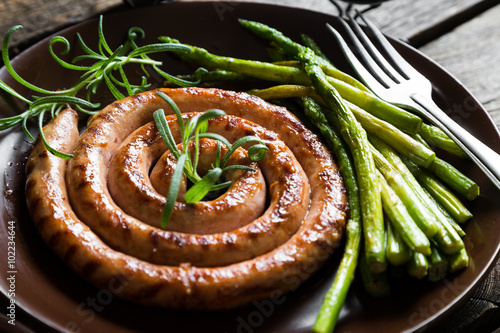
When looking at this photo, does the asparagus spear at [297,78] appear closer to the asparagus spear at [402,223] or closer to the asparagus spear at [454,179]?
the asparagus spear at [454,179]

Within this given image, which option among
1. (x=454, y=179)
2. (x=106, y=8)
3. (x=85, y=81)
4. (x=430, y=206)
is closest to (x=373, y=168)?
(x=430, y=206)

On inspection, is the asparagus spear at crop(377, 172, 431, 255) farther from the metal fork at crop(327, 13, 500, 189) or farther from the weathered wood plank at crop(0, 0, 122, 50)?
the weathered wood plank at crop(0, 0, 122, 50)

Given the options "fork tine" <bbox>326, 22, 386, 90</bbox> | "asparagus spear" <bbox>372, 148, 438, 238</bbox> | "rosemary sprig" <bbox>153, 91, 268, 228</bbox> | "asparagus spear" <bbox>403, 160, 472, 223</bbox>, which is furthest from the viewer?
"fork tine" <bbox>326, 22, 386, 90</bbox>

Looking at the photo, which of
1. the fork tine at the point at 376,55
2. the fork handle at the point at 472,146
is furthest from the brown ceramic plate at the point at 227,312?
the fork tine at the point at 376,55

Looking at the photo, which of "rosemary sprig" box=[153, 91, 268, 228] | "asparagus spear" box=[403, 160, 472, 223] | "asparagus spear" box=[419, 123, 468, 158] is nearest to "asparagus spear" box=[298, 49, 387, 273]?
"asparagus spear" box=[403, 160, 472, 223]

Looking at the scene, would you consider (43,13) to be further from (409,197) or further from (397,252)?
(397,252)

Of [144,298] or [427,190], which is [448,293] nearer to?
[427,190]

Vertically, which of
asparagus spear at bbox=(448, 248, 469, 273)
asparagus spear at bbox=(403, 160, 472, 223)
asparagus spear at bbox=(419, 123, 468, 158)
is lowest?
asparagus spear at bbox=(448, 248, 469, 273)

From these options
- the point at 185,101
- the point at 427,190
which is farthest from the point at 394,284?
the point at 185,101
